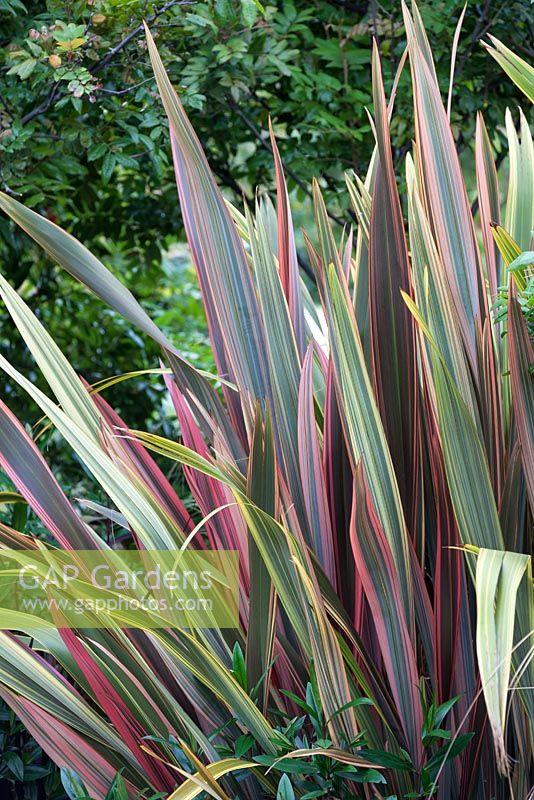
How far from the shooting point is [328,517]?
3.34 ft

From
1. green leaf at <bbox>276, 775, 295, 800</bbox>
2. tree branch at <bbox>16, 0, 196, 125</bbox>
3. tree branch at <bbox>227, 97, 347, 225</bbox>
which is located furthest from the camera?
tree branch at <bbox>227, 97, 347, 225</bbox>

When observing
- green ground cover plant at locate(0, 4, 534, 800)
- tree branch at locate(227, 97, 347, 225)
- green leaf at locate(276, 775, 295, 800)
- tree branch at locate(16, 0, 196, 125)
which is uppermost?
tree branch at locate(16, 0, 196, 125)

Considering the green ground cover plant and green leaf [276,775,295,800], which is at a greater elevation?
the green ground cover plant

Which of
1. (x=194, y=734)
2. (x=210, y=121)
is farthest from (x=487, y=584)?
(x=210, y=121)

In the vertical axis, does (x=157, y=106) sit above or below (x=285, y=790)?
above

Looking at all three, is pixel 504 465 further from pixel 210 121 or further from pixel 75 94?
pixel 210 121

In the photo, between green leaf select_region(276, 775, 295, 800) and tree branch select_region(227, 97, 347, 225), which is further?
tree branch select_region(227, 97, 347, 225)

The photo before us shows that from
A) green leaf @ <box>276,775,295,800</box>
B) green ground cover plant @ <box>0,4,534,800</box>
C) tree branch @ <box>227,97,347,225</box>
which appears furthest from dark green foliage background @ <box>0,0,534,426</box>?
green leaf @ <box>276,775,295,800</box>

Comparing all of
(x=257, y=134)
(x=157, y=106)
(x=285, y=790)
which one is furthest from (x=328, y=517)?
(x=257, y=134)

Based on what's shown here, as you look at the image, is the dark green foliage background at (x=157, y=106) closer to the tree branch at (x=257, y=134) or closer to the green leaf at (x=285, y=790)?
the tree branch at (x=257, y=134)

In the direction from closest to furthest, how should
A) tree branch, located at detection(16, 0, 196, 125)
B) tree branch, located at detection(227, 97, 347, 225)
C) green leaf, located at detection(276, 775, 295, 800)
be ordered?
green leaf, located at detection(276, 775, 295, 800) < tree branch, located at detection(16, 0, 196, 125) < tree branch, located at detection(227, 97, 347, 225)

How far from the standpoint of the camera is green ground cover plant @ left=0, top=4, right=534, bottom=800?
0.86m

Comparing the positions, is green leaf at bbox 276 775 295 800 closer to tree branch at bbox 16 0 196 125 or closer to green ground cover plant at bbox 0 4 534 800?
green ground cover plant at bbox 0 4 534 800

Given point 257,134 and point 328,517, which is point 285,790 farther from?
point 257,134
